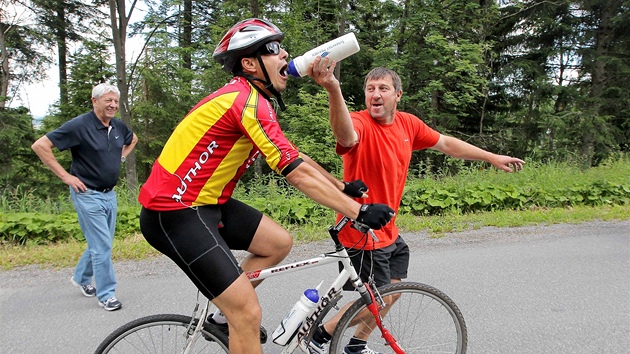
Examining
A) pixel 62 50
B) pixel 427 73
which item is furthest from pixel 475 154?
pixel 62 50

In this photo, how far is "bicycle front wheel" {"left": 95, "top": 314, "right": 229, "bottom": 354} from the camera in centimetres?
213

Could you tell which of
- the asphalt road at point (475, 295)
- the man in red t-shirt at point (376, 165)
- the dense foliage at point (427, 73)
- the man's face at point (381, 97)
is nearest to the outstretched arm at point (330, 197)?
the man in red t-shirt at point (376, 165)

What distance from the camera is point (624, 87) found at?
14.6 meters

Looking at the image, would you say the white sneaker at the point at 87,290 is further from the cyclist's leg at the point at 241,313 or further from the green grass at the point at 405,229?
the cyclist's leg at the point at 241,313

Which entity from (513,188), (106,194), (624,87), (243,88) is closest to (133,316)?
(106,194)

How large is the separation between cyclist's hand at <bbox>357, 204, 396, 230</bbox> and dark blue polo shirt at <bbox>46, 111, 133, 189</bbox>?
110 inches

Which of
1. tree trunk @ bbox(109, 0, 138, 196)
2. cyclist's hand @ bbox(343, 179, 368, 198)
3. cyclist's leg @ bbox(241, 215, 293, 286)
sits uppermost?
tree trunk @ bbox(109, 0, 138, 196)

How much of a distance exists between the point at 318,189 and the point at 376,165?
2.44 feet

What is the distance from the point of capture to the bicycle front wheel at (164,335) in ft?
6.98

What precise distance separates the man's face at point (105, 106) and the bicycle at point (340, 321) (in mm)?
2298

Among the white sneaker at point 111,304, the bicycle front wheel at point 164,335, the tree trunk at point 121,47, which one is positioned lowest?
the white sneaker at point 111,304

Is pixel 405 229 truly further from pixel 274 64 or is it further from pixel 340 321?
pixel 274 64

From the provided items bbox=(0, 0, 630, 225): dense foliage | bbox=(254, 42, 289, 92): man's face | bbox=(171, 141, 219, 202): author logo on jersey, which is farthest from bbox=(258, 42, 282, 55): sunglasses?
bbox=(0, 0, 630, 225): dense foliage

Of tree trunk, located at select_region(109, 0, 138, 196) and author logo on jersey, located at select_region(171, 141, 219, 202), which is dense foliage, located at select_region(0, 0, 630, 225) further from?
author logo on jersey, located at select_region(171, 141, 219, 202)
